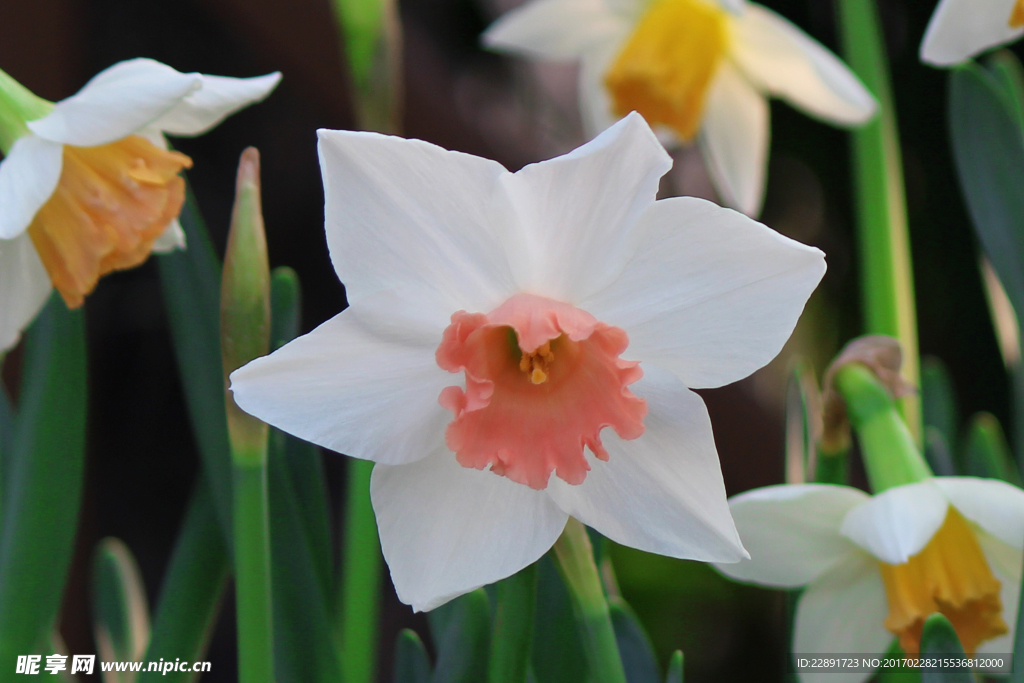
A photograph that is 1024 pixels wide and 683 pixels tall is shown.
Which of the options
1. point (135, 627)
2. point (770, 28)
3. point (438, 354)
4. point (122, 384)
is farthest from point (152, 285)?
point (438, 354)

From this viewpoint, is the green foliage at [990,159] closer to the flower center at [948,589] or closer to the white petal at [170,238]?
the flower center at [948,589]

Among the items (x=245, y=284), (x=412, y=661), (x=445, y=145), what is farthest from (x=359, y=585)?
(x=445, y=145)

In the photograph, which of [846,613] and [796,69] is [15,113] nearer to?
[846,613]

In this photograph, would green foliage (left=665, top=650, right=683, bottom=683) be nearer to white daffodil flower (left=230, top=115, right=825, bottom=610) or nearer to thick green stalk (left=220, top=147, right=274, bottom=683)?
white daffodil flower (left=230, top=115, right=825, bottom=610)

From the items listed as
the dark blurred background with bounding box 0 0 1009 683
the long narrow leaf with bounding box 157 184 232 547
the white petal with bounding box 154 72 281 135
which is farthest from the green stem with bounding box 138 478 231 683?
the dark blurred background with bounding box 0 0 1009 683

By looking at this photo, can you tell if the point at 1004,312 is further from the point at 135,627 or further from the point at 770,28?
the point at 135,627

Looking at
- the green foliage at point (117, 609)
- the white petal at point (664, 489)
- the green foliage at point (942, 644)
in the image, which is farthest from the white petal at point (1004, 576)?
the green foliage at point (117, 609)
